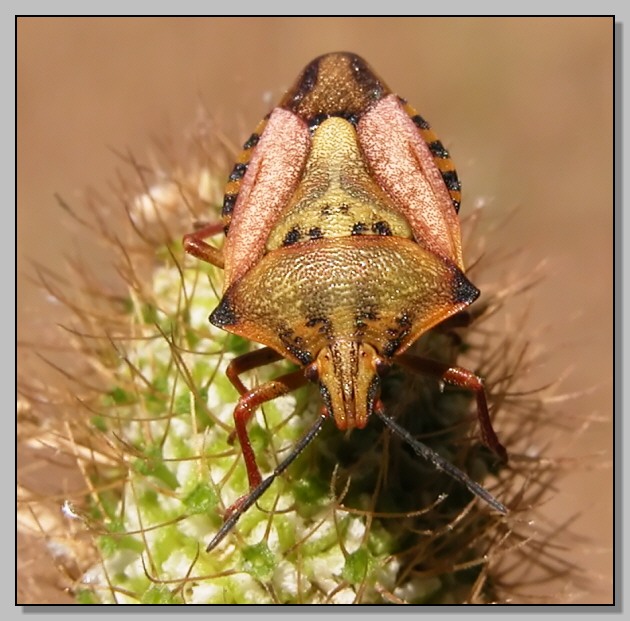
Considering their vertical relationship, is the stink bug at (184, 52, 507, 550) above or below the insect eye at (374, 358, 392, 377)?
above

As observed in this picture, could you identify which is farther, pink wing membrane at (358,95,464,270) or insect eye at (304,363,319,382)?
pink wing membrane at (358,95,464,270)

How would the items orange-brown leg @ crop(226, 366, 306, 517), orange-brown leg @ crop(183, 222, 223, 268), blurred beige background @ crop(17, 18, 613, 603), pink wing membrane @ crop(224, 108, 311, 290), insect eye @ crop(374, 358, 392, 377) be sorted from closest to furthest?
insect eye @ crop(374, 358, 392, 377), orange-brown leg @ crop(226, 366, 306, 517), pink wing membrane @ crop(224, 108, 311, 290), orange-brown leg @ crop(183, 222, 223, 268), blurred beige background @ crop(17, 18, 613, 603)

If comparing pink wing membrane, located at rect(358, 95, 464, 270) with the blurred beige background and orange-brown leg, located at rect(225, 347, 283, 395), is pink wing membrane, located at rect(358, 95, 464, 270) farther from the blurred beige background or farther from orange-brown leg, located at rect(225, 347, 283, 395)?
the blurred beige background

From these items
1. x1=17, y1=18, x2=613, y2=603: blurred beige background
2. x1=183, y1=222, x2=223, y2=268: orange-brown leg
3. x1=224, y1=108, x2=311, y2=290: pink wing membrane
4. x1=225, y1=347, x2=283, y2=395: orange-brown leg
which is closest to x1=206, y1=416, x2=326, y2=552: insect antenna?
x1=225, y1=347, x2=283, y2=395: orange-brown leg

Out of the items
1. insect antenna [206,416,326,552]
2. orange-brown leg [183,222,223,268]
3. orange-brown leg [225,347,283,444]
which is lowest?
insect antenna [206,416,326,552]

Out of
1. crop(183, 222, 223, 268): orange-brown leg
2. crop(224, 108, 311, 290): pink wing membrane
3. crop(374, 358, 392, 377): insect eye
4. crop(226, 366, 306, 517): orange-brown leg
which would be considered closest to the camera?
crop(374, 358, 392, 377): insect eye

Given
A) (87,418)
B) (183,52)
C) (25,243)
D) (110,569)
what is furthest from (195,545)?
(183,52)

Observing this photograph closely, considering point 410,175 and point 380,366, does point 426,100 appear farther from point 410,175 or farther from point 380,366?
point 380,366

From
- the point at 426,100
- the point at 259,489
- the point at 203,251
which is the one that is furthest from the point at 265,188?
the point at 426,100
